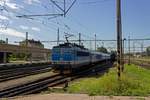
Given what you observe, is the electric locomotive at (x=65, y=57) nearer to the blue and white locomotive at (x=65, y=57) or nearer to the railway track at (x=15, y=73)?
the blue and white locomotive at (x=65, y=57)

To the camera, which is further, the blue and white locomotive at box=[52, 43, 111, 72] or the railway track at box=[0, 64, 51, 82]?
the blue and white locomotive at box=[52, 43, 111, 72]

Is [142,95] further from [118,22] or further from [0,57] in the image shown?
[0,57]

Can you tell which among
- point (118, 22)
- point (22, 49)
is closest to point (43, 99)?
point (118, 22)

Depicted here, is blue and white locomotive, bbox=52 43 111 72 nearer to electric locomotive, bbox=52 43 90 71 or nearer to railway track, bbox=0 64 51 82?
electric locomotive, bbox=52 43 90 71

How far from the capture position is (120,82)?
15922 millimetres

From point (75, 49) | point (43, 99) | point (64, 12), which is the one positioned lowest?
point (43, 99)

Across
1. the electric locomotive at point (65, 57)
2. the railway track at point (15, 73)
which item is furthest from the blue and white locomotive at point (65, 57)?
the railway track at point (15, 73)

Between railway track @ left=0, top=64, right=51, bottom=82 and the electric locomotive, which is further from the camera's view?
the electric locomotive

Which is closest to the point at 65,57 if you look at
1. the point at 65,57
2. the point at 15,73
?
the point at 65,57

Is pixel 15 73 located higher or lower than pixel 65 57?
lower

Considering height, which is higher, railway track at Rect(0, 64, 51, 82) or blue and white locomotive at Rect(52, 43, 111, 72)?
blue and white locomotive at Rect(52, 43, 111, 72)

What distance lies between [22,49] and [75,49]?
36.4 meters

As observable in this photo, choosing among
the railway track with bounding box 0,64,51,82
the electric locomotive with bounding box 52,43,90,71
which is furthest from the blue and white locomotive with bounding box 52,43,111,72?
the railway track with bounding box 0,64,51,82

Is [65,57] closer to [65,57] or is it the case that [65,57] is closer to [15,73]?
[65,57]
